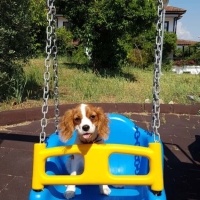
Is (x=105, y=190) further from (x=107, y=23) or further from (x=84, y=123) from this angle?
(x=107, y=23)

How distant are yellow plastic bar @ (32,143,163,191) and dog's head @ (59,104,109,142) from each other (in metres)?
0.09

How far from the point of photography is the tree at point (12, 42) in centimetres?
508

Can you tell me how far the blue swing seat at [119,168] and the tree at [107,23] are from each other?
6156 millimetres

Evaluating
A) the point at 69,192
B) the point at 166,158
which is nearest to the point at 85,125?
the point at 69,192

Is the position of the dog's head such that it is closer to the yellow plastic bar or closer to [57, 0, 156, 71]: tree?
the yellow plastic bar

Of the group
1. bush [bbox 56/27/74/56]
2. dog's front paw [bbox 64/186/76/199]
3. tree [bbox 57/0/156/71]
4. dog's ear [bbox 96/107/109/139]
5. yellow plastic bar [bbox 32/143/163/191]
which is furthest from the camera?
bush [bbox 56/27/74/56]

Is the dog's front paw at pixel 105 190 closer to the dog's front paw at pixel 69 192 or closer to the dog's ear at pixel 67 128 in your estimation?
the dog's front paw at pixel 69 192

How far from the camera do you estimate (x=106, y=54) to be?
9.31m

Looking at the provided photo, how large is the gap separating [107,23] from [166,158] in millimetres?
5496

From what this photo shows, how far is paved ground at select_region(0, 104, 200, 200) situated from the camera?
272 centimetres

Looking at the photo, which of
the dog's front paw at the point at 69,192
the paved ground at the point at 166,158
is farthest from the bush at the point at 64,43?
the dog's front paw at the point at 69,192

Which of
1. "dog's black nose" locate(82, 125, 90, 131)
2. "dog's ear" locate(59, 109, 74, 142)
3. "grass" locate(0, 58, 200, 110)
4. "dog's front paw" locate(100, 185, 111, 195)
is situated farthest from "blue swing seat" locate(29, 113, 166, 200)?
"grass" locate(0, 58, 200, 110)

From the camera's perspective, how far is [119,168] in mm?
2641

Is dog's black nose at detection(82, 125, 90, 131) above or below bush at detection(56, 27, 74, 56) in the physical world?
below
